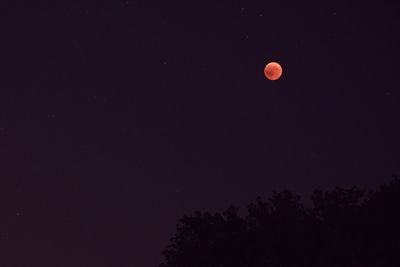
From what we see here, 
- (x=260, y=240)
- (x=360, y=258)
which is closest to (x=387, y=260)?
(x=360, y=258)

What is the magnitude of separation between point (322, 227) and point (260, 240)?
267cm

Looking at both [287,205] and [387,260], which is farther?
[287,205]

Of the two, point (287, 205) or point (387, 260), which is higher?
point (287, 205)

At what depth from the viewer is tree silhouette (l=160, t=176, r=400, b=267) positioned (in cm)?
6431

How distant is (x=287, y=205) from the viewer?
67562 mm

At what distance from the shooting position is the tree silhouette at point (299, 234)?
64.3m

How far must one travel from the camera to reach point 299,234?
216 feet

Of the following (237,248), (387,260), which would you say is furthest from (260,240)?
(387,260)

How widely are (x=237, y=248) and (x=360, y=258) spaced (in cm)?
550

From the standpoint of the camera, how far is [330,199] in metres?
66.9

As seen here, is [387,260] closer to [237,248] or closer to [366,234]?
[366,234]

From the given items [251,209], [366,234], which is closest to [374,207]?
[366,234]

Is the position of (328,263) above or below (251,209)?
below

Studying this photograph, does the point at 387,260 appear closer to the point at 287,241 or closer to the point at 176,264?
the point at 287,241
